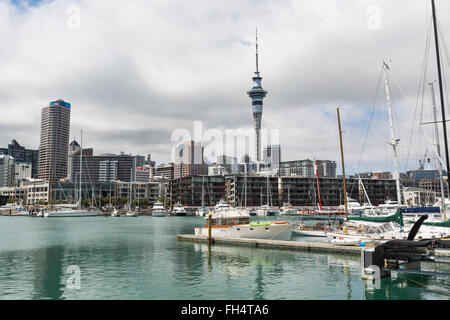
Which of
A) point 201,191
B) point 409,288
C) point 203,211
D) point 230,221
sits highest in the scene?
point 201,191

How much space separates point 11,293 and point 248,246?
28192 millimetres

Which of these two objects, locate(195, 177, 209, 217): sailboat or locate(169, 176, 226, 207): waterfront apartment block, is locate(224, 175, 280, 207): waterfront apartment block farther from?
locate(195, 177, 209, 217): sailboat

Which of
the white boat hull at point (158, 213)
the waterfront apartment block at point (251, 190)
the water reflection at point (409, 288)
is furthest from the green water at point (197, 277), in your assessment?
the waterfront apartment block at point (251, 190)

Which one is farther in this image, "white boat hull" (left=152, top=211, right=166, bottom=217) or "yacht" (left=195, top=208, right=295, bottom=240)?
"white boat hull" (left=152, top=211, right=166, bottom=217)

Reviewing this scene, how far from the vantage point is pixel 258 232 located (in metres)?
50.8

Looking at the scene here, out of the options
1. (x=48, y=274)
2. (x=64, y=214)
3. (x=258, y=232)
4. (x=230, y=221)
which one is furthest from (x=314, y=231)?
(x=64, y=214)

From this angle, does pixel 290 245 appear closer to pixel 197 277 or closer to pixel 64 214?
pixel 197 277

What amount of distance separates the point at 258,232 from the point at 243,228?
2188 millimetres

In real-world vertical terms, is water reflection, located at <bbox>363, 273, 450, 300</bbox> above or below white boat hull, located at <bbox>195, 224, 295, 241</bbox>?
below

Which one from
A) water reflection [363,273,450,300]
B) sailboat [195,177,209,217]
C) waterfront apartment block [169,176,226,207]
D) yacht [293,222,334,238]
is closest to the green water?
water reflection [363,273,450,300]

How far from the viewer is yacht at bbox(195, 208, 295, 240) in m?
50.5

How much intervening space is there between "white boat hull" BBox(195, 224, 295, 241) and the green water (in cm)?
717
